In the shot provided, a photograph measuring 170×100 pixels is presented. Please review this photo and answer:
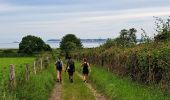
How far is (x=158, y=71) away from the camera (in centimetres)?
2172

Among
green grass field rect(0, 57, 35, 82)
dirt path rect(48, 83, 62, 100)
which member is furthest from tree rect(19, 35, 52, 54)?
dirt path rect(48, 83, 62, 100)

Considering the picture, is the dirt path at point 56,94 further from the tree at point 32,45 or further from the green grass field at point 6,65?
the tree at point 32,45

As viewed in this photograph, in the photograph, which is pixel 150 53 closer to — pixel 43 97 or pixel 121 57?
pixel 43 97

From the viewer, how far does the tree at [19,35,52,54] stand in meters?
124

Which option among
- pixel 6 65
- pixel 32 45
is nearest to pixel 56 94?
pixel 6 65

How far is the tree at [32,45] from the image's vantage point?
4879 inches

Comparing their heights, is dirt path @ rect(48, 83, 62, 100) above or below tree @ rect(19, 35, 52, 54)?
below

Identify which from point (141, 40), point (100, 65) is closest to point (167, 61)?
point (141, 40)

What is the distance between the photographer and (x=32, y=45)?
12650cm

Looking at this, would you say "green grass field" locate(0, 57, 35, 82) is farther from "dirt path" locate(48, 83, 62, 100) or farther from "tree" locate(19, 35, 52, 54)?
"tree" locate(19, 35, 52, 54)

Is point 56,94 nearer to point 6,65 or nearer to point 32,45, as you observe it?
point 6,65

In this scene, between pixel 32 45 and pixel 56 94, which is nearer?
pixel 56 94

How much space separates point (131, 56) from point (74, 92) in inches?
182

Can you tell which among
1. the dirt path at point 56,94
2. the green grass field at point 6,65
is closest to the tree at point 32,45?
the green grass field at point 6,65
